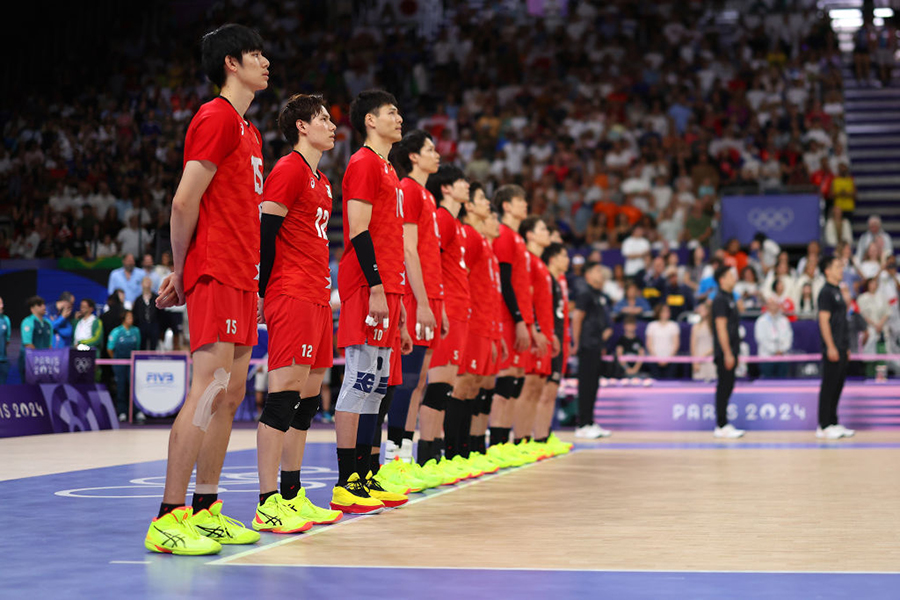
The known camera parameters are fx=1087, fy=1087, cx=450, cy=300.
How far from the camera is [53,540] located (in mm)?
4855

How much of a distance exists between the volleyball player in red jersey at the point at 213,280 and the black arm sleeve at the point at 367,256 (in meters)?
1.08

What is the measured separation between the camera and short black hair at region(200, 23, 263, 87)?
15.3ft

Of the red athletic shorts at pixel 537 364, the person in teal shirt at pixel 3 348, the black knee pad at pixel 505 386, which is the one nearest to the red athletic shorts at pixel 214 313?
the black knee pad at pixel 505 386

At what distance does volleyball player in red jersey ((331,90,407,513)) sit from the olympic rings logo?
493 inches

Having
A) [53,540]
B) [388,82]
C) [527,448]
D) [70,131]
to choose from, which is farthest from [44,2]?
[53,540]

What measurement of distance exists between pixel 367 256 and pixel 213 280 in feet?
4.64

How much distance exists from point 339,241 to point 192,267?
16.8m

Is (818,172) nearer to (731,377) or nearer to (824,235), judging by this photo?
(824,235)

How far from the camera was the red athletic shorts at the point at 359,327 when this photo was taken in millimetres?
5969

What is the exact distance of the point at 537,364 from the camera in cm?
1028

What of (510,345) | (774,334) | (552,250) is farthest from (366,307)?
(774,334)

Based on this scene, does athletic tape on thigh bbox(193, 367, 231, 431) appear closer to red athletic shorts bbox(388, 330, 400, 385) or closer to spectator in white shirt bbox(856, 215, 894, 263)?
red athletic shorts bbox(388, 330, 400, 385)

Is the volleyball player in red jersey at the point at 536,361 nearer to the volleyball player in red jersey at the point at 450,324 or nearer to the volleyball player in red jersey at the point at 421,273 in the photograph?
the volleyball player in red jersey at the point at 450,324

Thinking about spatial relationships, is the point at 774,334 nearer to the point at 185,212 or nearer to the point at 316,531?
the point at 316,531
